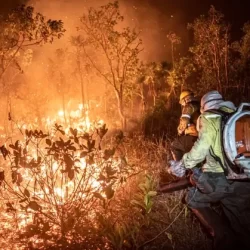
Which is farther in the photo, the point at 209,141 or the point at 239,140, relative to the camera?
the point at 209,141

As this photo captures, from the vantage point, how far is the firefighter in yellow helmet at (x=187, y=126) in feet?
20.6

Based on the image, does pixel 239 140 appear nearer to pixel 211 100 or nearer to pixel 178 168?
pixel 211 100

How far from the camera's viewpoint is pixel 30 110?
24406 mm

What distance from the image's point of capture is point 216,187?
4230 mm

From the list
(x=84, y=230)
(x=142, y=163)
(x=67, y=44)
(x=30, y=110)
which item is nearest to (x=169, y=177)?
(x=142, y=163)

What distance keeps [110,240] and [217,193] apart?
137 centimetres

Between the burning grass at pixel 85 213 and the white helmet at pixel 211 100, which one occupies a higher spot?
the white helmet at pixel 211 100

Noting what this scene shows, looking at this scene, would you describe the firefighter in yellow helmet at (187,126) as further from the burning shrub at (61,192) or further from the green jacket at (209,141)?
the green jacket at (209,141)

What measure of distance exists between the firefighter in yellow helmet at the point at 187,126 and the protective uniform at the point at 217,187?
1.83 meters

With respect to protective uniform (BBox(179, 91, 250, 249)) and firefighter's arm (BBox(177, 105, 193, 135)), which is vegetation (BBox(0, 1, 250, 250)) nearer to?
protective uniform (BBox(179, 91, 250, 249))

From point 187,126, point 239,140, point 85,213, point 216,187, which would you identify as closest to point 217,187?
point 216,187

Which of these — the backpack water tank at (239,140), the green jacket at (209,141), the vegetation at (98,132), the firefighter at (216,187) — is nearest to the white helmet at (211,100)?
the firefighter at (216,187)

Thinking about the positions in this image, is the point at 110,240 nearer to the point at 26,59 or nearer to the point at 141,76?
the point at 26,59

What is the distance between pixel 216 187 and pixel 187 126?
2.17 m
